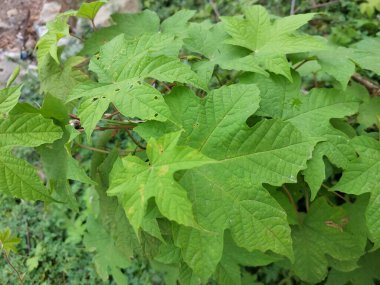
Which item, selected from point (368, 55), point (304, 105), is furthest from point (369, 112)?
point (304, 105)

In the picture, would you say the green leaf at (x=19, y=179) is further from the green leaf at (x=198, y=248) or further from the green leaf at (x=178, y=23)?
the green leaf at (x=178, y=23)

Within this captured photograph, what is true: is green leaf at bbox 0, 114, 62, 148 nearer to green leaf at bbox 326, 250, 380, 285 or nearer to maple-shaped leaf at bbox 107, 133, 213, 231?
maple-shaped leaf at bbox 107, 133, 213, 231

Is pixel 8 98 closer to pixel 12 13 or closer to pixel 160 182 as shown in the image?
pixel 160 182

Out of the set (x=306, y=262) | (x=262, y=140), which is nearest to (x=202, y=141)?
(x=262, y=140)

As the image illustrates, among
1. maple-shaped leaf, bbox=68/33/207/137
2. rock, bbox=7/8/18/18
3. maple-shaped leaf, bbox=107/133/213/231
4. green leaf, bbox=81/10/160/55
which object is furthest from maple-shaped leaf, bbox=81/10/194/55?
rock, bbox=7/8/18/18

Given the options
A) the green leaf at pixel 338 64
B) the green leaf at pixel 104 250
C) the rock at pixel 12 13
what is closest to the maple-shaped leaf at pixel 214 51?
the green leaf at pixel 338 64
